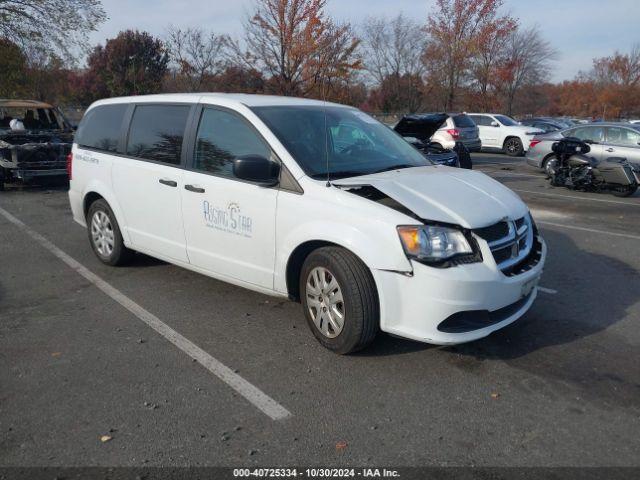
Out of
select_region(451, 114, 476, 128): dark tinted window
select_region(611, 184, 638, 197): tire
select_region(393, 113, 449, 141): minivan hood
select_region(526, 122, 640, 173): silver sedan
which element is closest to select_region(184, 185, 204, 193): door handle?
select_region(393, 113, 449, 141): minivan hood

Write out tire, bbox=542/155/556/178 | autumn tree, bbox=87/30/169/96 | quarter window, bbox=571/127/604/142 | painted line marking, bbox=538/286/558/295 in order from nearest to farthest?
painted line marking, bbox=538/286/558/295 < tire, bbox=542/155/556/178 < quarter window, bbox=571/127/604/142 < autumn tree, bbox=87/30/169/96

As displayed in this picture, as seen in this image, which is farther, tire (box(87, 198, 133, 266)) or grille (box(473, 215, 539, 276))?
tire (box(87, 198, 133, 266))

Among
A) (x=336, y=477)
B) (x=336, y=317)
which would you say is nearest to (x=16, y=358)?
(x=336, y=317)

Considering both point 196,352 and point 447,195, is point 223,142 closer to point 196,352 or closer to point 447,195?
point 196,352

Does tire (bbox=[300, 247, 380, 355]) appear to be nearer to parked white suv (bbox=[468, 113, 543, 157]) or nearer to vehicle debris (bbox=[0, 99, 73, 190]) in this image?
vehicle debris (bbox=[0, 99, 73, 190])

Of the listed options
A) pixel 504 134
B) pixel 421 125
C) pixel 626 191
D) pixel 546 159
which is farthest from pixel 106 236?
pixel 504 134

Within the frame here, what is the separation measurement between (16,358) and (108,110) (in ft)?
10.2

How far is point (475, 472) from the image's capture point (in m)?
2.72

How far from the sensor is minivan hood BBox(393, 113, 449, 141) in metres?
11.5

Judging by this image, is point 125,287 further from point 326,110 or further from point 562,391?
point 562,391

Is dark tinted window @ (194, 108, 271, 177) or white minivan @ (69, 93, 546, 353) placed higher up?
dark tinted window @ (194, 108, 271, 177)

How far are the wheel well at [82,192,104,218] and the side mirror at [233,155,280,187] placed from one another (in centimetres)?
276

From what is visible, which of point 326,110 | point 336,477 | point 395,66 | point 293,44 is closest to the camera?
point 336,477

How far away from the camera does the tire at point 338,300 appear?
362 cm
